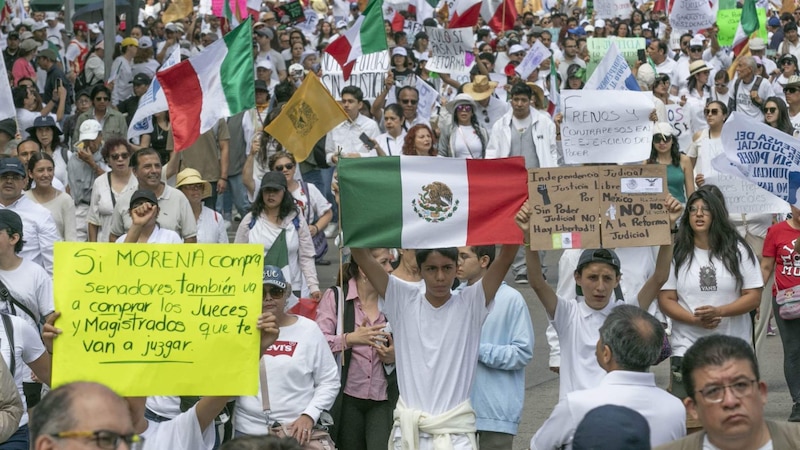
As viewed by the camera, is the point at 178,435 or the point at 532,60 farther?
the point at 532,60

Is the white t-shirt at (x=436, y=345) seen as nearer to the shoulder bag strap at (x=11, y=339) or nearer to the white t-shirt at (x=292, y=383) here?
the white t-shirt at (x=292, y=383)

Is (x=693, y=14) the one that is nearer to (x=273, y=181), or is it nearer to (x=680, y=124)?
(x=680, y=124)

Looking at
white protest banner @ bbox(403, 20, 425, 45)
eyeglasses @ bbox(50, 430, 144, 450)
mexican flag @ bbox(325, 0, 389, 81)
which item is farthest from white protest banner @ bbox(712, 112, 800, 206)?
white protest banner @ bbox(403, 20, 425, 45)

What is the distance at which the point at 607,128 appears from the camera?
9.41m

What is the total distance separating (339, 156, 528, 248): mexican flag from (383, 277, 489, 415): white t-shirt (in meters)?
0.39

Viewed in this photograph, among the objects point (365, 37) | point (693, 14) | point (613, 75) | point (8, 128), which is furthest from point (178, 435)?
point (693, 14)

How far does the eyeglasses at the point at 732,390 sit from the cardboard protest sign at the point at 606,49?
15.5 metres

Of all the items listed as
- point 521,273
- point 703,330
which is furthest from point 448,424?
point 521,273

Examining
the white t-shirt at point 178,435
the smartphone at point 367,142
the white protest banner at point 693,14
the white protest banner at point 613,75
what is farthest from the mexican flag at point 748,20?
the white t-shirt at point 178,435

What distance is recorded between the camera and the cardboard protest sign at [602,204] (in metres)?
6.57

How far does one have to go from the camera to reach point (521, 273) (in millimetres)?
14672

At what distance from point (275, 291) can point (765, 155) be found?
9.61 feet

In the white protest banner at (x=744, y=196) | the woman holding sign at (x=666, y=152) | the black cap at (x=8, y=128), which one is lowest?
the white protest banner at (x=744, y=196)

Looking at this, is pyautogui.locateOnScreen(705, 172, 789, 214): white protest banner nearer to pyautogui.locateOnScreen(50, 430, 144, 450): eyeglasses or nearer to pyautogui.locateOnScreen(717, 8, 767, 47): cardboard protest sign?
pyautogui.locateOnScreen(50, 430, 144, 450): eyeglasses
